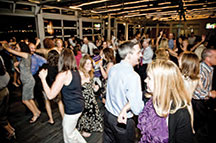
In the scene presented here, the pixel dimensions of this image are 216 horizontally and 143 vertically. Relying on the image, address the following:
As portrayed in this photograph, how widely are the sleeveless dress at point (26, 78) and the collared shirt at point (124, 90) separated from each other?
78.0 inches

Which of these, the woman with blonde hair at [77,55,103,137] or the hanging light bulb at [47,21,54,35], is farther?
the hanging light bulb at [47,21,54,35]

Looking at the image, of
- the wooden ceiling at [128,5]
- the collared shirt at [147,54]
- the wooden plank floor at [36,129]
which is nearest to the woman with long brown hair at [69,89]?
the wooden plank floor at [36,129]

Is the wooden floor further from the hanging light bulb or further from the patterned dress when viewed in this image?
the hanging light bulb

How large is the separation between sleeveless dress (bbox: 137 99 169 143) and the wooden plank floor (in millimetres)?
1403

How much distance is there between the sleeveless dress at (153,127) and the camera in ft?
3.41

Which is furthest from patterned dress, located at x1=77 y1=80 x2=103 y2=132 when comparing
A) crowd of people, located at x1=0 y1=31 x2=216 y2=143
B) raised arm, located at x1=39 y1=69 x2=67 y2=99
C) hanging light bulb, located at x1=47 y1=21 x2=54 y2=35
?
hanging light bulb, located at x1=47 y1=21 x2=54 y2=35

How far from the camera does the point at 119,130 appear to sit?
4.89 feet

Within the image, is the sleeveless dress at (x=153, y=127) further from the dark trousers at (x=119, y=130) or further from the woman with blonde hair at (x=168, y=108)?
the dark trousers at (x=119, y=130)

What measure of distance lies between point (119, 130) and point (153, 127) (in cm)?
52

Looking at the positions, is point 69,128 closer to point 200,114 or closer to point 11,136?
point 11,136

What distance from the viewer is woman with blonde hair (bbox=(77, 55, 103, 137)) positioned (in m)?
2.28

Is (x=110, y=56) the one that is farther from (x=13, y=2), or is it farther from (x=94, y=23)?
(x=94, y=23)

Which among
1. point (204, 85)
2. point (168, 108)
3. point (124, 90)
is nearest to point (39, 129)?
point (124, 90)

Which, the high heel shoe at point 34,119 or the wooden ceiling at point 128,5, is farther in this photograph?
the wooden ceiling at point 128,5
